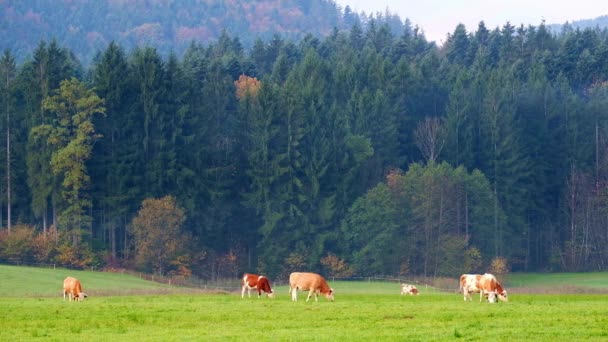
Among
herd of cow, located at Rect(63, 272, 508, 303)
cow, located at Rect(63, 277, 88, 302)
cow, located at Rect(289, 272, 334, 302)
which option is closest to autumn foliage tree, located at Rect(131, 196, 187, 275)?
herd of cow, located at Rect(63, 272, 508, 303)

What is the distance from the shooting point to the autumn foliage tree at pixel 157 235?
8775cm

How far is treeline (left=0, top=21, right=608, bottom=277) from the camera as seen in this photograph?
300ft

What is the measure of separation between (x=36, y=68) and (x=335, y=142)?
25.6 metres

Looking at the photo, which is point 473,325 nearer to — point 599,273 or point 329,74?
point 599,273

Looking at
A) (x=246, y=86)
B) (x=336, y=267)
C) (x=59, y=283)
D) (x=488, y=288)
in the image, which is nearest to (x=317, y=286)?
(x=488, y=288)

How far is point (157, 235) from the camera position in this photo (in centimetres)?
8819

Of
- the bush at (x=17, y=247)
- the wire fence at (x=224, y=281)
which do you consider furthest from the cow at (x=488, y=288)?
the bush at (x=17, y=247)

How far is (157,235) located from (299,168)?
15914mm

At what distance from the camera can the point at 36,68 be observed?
9481 cm

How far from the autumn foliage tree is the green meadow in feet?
143

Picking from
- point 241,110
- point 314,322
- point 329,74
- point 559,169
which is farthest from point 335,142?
point 314,322

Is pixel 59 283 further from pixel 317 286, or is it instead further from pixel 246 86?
pixel 246 86

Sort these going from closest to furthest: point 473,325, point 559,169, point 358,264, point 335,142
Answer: point 473,325, point 358,264, point 335,142, point 559,169

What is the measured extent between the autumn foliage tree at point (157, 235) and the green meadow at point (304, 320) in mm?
43691
